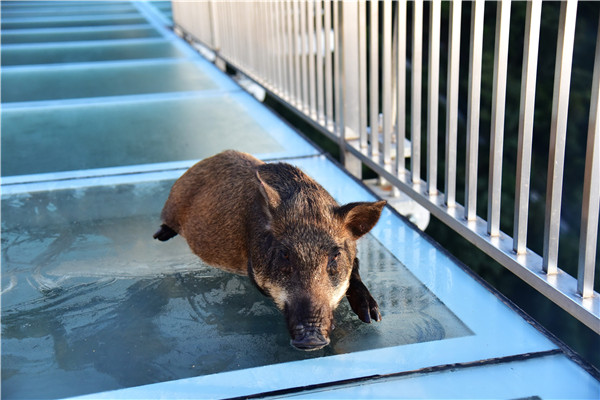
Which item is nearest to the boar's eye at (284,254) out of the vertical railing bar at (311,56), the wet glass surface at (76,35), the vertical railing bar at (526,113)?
the vertical railing bar at (526,113)

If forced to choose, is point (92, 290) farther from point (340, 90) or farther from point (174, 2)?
point (174, 2)

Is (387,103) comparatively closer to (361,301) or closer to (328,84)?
(328,84)

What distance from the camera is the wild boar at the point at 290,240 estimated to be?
7.61ft

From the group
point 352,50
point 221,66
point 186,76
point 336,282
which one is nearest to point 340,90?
point 352,50

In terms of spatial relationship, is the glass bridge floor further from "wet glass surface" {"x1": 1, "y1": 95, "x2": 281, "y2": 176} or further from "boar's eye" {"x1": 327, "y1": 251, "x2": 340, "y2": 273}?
"boar's eye" {"x1": 327, "y1": 251, "x2": 340, "y2": 273}

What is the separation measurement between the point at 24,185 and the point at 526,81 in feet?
9.93

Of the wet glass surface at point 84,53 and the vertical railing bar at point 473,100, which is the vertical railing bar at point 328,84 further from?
the wet glass surface at point 84,53

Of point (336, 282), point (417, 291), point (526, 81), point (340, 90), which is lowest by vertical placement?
point (417, 291)

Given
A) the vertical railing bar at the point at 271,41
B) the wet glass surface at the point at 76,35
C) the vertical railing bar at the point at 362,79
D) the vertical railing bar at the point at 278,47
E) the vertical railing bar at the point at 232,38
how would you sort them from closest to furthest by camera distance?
the vertical railing bar at the point at 362,79 → the vertical railing bar at the point at 278,47 → the vertical railing bar at the point at 271,41 → the vertical railing bar at the point at 232,38 → the wet glass surface at the point at 76,35

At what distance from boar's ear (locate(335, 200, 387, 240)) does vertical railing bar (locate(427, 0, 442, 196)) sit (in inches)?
30.5

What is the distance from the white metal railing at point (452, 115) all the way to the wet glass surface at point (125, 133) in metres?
0.55

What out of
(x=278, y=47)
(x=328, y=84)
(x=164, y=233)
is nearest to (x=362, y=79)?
(x=328, y=84)

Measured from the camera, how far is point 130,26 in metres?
12.0

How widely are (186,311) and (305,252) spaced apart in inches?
23.2
